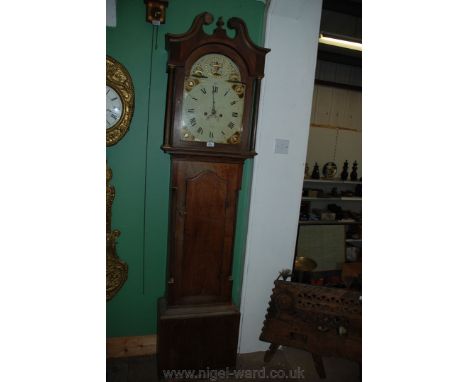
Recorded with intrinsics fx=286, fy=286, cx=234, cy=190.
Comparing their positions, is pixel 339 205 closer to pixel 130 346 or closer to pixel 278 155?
pixel 278 155

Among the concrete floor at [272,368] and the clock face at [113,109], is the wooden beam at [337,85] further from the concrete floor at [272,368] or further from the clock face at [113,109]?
the concrete floor at [272,368]

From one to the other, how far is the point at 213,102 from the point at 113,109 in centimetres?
60

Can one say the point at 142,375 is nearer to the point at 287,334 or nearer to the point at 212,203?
the point at 287,334

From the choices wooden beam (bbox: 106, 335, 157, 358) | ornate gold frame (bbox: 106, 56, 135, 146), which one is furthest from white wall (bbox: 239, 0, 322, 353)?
ornate gold frame (bbox: 106, 56, 135, 146)

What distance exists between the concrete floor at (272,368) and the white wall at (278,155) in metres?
0.13

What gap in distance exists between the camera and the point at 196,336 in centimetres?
175

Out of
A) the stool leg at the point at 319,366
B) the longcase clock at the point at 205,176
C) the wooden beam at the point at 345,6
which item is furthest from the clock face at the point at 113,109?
the wooden beam at the point at 345,6

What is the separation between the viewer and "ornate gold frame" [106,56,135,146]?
1.63 m

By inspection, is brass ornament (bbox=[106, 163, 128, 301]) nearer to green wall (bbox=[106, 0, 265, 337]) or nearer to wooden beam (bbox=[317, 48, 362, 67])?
green wall (bbox=[106, 0, 265, 337])

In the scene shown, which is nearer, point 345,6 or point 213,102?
point 213,102

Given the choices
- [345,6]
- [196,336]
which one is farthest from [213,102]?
[345,6]

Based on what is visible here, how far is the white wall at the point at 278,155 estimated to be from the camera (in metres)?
1.82

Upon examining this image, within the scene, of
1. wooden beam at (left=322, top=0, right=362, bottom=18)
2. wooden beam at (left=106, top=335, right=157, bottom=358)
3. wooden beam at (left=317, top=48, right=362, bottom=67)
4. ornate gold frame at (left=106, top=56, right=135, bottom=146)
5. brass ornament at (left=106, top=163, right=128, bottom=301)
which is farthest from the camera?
wooden beam at (left=317, top=48, right=362, bottom=67)

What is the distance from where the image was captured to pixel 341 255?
375 cm
